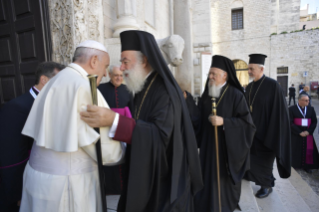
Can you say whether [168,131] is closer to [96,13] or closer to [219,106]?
[219,106]

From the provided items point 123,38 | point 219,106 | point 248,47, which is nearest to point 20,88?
point 123,38

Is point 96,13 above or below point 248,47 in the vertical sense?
below

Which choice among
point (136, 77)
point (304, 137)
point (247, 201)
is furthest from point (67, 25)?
point (304, 137)

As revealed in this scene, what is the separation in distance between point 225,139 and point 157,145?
1.51m

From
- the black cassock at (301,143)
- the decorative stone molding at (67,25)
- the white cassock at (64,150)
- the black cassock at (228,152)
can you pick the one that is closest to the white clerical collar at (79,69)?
the white cassock at (64,150)

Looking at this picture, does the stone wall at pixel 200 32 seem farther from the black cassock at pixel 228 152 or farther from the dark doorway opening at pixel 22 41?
the dark doorway opening at pixel 22 41

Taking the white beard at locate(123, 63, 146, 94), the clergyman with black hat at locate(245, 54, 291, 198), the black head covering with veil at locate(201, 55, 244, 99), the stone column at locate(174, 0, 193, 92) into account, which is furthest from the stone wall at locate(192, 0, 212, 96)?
the white beard at locate(123, 63, 146, 94)

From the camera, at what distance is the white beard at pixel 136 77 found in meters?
1.71

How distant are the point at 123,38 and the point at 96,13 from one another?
2.49 meters

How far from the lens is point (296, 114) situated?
17.5 ft

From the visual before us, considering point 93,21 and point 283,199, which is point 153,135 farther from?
point 283,199

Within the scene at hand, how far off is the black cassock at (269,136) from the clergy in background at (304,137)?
2147 millimetres

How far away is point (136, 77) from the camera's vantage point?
1.73 meters

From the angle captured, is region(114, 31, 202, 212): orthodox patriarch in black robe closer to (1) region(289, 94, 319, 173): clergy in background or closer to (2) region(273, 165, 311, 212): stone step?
(2) region(273, 165, 311, 212): stone step
